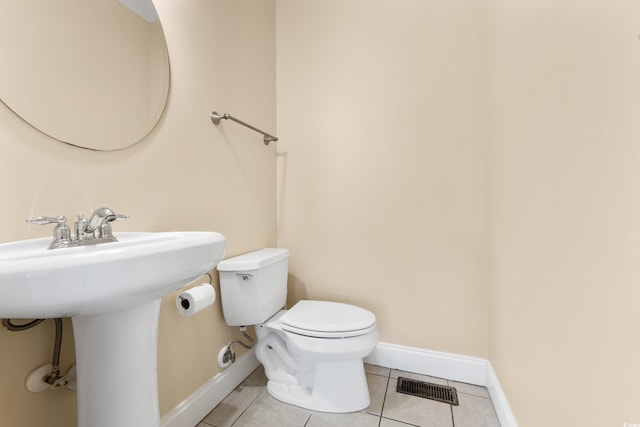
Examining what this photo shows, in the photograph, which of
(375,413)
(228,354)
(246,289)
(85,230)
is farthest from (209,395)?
(85,230)

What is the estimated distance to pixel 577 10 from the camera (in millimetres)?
637

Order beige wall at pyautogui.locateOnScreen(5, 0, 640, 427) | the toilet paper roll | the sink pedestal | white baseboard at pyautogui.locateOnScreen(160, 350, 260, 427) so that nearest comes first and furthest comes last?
beige wall at pyautogui.locateOnScreen(5, 0, 640, 427) → the sink pedestal → the toilet paper roll → white baseboard at pyautogui.locateOnScreen(160, 350, 260, 427)

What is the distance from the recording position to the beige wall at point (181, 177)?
26.8 inches

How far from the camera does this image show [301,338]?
3.80 feet

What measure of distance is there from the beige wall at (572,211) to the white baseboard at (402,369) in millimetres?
224

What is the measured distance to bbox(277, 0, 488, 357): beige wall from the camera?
1397 millimetres

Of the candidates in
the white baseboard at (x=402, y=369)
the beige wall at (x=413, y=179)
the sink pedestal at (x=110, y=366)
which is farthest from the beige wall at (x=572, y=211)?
the sink pedestal at (x=110, y=366)

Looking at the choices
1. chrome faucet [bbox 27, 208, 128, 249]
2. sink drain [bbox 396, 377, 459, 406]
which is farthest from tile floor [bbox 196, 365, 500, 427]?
chrome faucet [bbox 27, 208, 128, 249]

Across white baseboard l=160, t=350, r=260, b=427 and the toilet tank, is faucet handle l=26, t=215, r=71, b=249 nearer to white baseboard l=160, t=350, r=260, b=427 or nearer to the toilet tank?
the toilet tank

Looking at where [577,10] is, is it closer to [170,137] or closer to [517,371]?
[517,371]

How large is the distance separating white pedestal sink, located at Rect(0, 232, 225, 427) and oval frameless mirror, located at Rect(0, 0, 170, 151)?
33cm

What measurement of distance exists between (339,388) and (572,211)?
3.51 ft

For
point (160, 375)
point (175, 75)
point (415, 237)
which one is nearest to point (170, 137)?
point (175, 75)

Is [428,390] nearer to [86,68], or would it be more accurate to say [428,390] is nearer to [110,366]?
[110,366]
